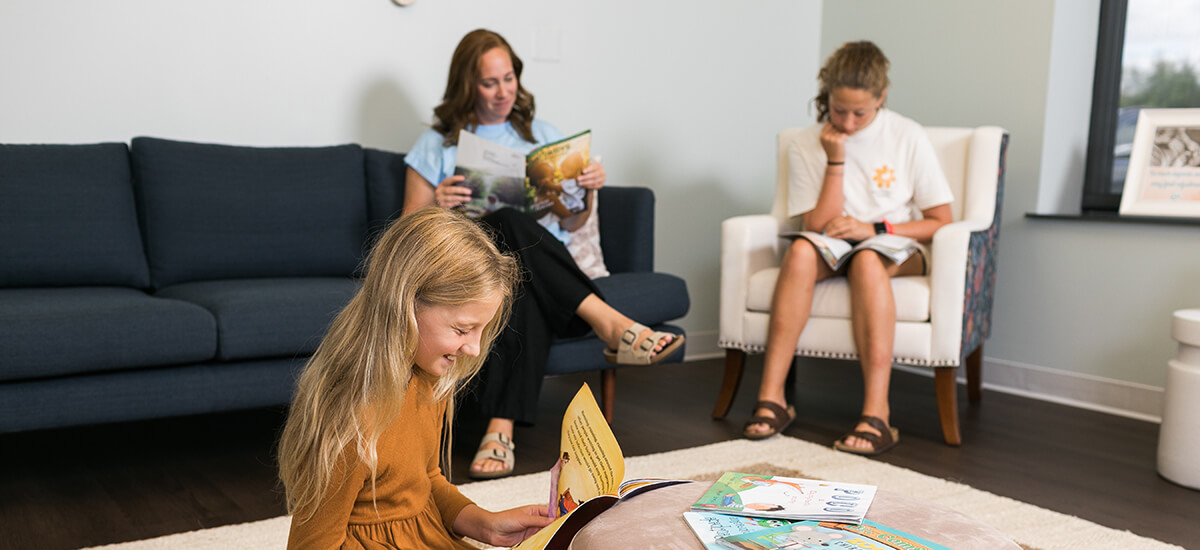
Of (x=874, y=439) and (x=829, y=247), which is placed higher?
(x=829, y=247)

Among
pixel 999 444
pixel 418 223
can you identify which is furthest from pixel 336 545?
pixel 999 444

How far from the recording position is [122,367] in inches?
76.4

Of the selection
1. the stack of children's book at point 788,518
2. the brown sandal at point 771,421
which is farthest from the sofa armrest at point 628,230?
the stack of children's book at point 788,518

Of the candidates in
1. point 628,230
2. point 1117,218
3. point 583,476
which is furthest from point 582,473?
point 1117,218

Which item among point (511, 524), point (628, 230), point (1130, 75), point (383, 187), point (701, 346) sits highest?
point (1130, 75)

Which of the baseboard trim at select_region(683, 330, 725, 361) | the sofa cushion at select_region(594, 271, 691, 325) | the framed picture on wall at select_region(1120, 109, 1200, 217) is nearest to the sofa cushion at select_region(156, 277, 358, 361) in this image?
the sofa cushion at select_region(594, 271, 691, 325)

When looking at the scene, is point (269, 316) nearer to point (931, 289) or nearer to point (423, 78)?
point (423, 78)

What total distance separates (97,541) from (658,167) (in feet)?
7.84

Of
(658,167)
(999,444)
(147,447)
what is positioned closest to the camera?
(147,447)

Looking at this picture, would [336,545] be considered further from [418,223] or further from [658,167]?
[658,167]

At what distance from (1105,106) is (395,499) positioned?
3.01 metres

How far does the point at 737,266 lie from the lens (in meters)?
2.75

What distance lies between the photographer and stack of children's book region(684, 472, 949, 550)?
3.01 feet

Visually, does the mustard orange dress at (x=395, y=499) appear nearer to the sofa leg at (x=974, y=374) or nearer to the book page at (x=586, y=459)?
the book page at (x=586, y=459)
